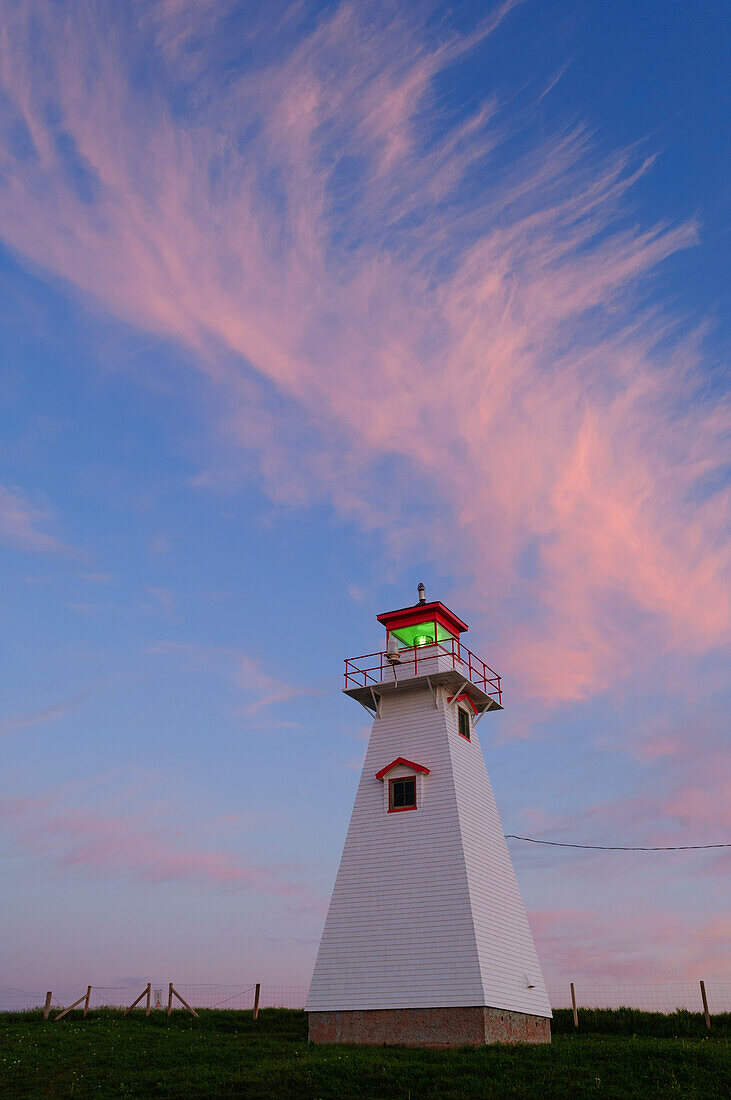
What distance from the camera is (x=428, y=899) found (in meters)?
28.2

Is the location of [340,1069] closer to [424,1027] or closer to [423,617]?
[424,1027]

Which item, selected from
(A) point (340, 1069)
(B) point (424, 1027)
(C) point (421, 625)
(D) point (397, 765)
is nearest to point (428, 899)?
(B) point (424, 1027)

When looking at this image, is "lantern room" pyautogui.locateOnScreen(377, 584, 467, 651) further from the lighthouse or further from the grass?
the grass

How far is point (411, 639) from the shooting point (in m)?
35.0

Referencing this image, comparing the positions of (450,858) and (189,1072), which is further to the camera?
(450,858)

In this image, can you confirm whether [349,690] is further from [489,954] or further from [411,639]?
[489,954]

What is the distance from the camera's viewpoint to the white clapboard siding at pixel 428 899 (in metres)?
27.0

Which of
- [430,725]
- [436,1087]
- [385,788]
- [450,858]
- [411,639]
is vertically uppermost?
[411,639]

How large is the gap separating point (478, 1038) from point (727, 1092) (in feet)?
23.2

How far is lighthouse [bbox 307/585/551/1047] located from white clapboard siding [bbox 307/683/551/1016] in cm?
4

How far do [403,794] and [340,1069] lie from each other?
368 inches

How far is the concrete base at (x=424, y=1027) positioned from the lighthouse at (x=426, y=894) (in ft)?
0.11

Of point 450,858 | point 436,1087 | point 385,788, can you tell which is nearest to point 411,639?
point 385,788

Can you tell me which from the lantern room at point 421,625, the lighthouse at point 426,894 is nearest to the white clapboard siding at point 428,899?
the lighthouse at point 426,894
